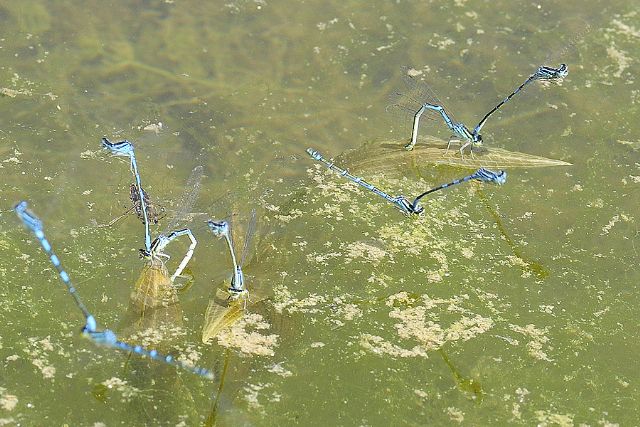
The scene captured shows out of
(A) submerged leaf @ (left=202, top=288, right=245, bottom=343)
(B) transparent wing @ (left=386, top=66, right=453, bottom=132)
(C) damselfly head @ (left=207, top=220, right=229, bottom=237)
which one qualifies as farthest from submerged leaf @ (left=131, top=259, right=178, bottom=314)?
(B) transparent wing @ (left=386, top=66, right=453, bottom=132)

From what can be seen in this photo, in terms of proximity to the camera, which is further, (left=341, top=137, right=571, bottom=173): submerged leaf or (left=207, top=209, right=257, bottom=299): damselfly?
(left=341, top=137, right=571, bottom=173): submerged leaf

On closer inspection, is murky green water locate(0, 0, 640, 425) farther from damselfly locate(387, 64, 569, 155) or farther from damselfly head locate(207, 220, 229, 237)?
damselfly head locate(207, 220, 229, 237)

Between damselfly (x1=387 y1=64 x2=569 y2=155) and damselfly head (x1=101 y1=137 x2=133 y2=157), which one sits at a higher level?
damselfly (x1=387 y1=64 x2=569 y2=155)

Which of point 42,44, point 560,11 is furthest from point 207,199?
point 560,11

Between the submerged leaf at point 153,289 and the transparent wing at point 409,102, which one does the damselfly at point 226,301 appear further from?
the transparent wing at point 409,102

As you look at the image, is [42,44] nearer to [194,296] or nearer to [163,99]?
[163,99]

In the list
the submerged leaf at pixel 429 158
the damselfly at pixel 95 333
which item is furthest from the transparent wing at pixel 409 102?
the damselfly at pixel 95 333

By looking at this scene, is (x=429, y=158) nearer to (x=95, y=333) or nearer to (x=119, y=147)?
(x=119, y=147)

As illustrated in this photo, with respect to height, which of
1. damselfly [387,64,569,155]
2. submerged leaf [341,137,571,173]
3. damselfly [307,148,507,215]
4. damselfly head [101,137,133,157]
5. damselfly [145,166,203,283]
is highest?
damselfly [387,64,569,155]
